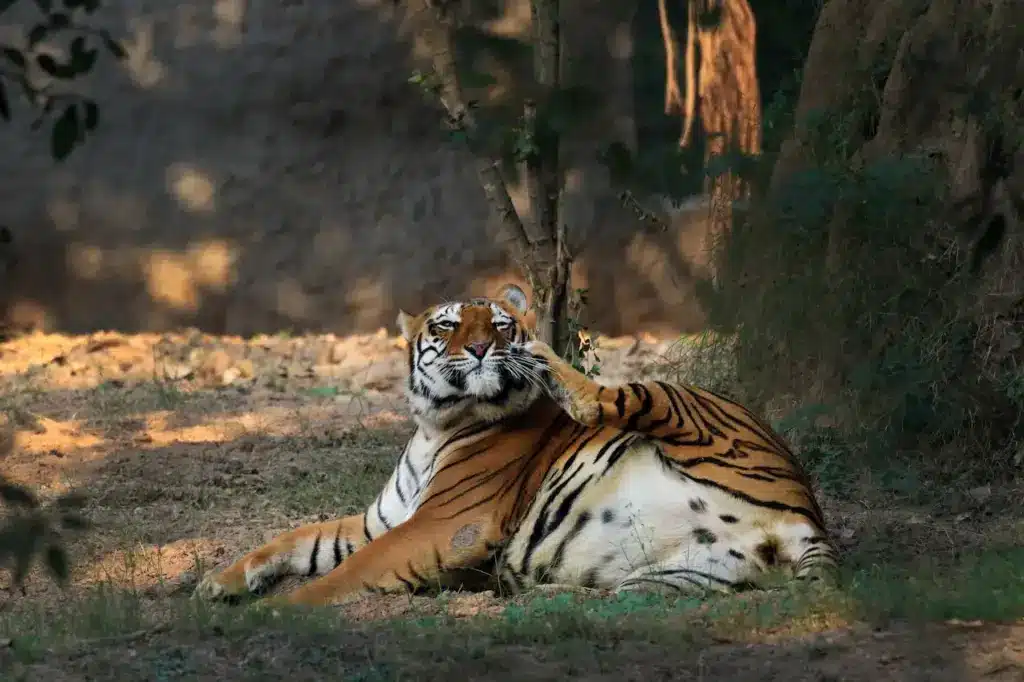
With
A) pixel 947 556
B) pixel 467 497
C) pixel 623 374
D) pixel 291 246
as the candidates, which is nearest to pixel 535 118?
pixel 467 497

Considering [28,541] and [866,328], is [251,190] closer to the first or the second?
[866,328]

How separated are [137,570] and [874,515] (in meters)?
3.05

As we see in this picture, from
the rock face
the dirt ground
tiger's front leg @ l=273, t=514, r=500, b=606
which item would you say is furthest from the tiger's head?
the rock face

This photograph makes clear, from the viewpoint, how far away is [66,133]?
71.7 inches

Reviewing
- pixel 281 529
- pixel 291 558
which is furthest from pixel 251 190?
pixel 291 558

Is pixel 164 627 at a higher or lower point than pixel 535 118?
lower

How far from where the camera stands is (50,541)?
1.69 meters

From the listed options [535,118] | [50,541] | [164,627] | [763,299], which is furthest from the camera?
[763,299]

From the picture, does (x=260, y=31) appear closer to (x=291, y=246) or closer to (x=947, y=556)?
(x=291, y=246)

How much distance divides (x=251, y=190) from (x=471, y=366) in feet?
24.0

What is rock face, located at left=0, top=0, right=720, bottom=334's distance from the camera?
38.8 ft

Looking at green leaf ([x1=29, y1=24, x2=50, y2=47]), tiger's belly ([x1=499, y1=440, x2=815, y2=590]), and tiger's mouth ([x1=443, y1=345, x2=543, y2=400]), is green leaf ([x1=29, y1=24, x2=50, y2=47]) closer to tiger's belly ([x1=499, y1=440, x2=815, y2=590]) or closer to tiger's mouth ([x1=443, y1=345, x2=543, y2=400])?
tiger's belly ([x1=499, y1=440, x2=815, y2=590])

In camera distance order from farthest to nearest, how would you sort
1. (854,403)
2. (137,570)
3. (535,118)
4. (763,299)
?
(763,299), (854,403), (137,570), (535,118)

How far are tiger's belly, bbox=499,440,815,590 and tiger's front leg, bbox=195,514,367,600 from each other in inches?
31.2
